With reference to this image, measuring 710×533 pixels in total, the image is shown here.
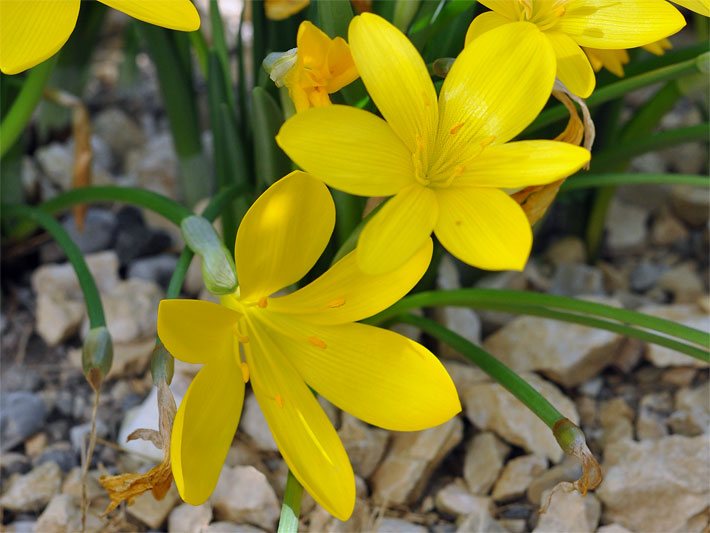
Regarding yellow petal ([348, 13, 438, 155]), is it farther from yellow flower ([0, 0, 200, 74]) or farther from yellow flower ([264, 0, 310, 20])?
yellow flower ([264, 0, 310, 20])

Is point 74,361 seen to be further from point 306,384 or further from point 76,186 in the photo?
point 306,384

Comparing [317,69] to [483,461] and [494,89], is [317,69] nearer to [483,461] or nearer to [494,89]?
[494,89]

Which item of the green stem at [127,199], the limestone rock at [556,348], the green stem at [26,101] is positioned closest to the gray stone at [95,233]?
the green stem at [127,199]

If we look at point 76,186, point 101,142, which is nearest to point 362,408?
point 76,186

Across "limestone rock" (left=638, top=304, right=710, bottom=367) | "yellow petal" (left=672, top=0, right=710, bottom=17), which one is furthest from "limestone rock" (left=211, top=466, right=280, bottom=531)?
"yellow petal" (left=672, top=0, right=710, bottom=17)

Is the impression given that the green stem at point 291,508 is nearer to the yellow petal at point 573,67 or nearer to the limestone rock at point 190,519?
the limestone rock at point 190,519

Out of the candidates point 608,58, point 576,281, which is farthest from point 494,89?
point 576,281

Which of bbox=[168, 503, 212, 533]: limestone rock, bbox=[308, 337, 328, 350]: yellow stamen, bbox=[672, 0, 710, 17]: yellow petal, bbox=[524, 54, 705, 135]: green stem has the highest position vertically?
bbox=[672, 0, 710, 17]: yellow petal

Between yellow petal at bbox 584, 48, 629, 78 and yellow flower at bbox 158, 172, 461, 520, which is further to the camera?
yellow petal at bbox 584, 48, 629, 78
